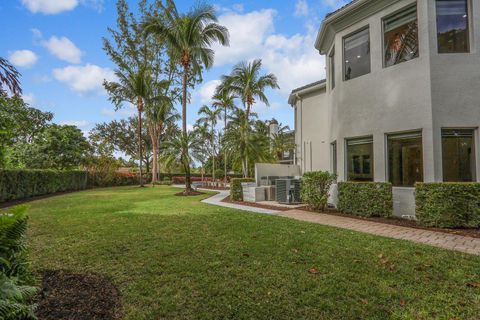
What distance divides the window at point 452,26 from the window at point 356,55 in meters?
2.00

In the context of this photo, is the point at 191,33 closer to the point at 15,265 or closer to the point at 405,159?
the point at 405,159

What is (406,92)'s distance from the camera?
775 centimetres

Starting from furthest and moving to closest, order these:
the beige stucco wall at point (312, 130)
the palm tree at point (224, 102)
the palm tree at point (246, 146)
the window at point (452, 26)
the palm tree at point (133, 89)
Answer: the palm tree at point (133, 89)
the palm tree at point (224, 102)
the palm tree at point (246, 146)
the beige stucco wall at point (312, 130)
the window at point (452, 26)

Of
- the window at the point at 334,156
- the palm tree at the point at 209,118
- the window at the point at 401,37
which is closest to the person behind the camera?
the window at the point at 401,37

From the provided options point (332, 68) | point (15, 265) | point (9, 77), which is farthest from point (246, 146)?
point (15, 265)

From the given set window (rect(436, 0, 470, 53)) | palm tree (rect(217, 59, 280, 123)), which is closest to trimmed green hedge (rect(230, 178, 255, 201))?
palm tree (rect(217, 59, 280, 123))

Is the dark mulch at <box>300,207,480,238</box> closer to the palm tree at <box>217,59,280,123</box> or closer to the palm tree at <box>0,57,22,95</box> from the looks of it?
the palm tree at <box>0,57,22,95</box>

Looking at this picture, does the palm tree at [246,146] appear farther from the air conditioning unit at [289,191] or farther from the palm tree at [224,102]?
the air conditioning unit at [289,191]

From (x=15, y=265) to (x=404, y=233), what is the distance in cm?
703

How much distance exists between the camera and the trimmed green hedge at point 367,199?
295 inches

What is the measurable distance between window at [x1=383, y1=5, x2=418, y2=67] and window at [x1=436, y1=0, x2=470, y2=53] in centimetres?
60

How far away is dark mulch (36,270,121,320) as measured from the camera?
2.60 meters

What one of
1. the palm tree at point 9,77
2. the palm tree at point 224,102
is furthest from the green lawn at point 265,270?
the palm tree at point 224,102

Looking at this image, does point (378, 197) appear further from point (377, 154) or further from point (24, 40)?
point (24, 40)
